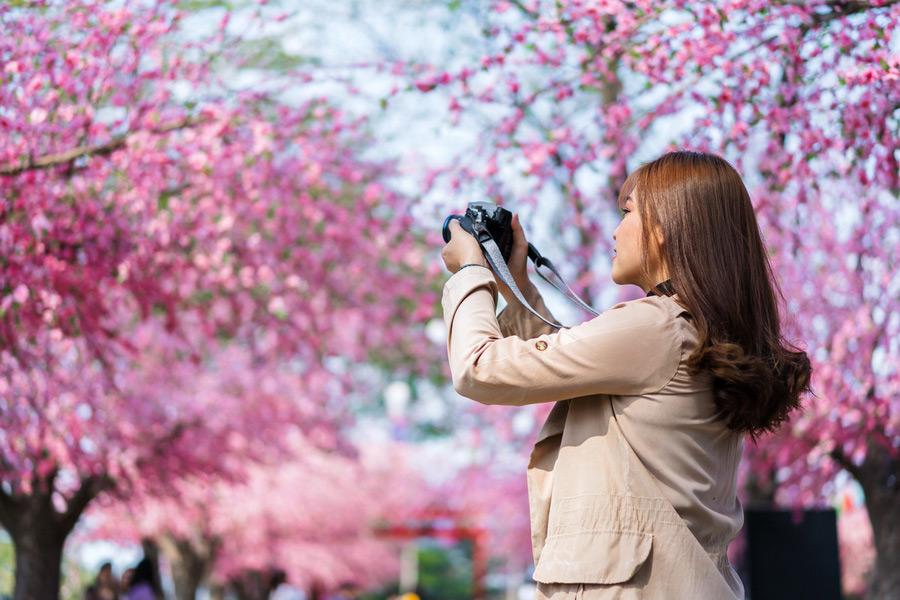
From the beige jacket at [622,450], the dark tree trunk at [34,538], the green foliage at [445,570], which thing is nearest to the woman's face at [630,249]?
the beige jacket at [622,450]

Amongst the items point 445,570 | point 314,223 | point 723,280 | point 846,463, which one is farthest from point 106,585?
point 445,570

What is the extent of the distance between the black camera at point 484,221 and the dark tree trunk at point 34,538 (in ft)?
22.0

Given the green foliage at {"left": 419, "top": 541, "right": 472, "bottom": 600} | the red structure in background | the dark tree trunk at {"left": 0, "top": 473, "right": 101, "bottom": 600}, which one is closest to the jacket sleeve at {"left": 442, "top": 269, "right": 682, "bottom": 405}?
the dark tree trunk at {"left": 0, "top": 473, "right": 101, "bottom": 600}

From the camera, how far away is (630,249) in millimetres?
1718

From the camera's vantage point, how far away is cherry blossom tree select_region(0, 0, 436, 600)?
454 centimetres

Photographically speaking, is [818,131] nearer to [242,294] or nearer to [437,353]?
[242,294]

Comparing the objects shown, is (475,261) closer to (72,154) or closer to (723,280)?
(723,280)

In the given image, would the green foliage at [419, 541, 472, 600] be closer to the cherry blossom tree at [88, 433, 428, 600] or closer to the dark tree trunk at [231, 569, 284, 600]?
the cherry blossom tree at [88, 433, 428, 600]

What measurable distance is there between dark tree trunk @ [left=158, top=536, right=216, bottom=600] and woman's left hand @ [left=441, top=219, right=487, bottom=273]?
12.8 m

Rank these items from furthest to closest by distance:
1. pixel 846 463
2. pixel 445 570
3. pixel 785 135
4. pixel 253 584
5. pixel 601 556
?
pixel 445 570, pixel 253 584, pixel 846 463, pixel 785 135, pixel 601 556

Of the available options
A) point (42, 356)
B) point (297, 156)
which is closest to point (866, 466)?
point (297, 156)

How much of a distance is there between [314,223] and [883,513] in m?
4.18

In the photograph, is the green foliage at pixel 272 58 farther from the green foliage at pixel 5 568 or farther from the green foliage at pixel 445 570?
the green foliage at pixel 445 570

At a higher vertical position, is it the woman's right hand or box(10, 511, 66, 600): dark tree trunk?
the woman's right hand
